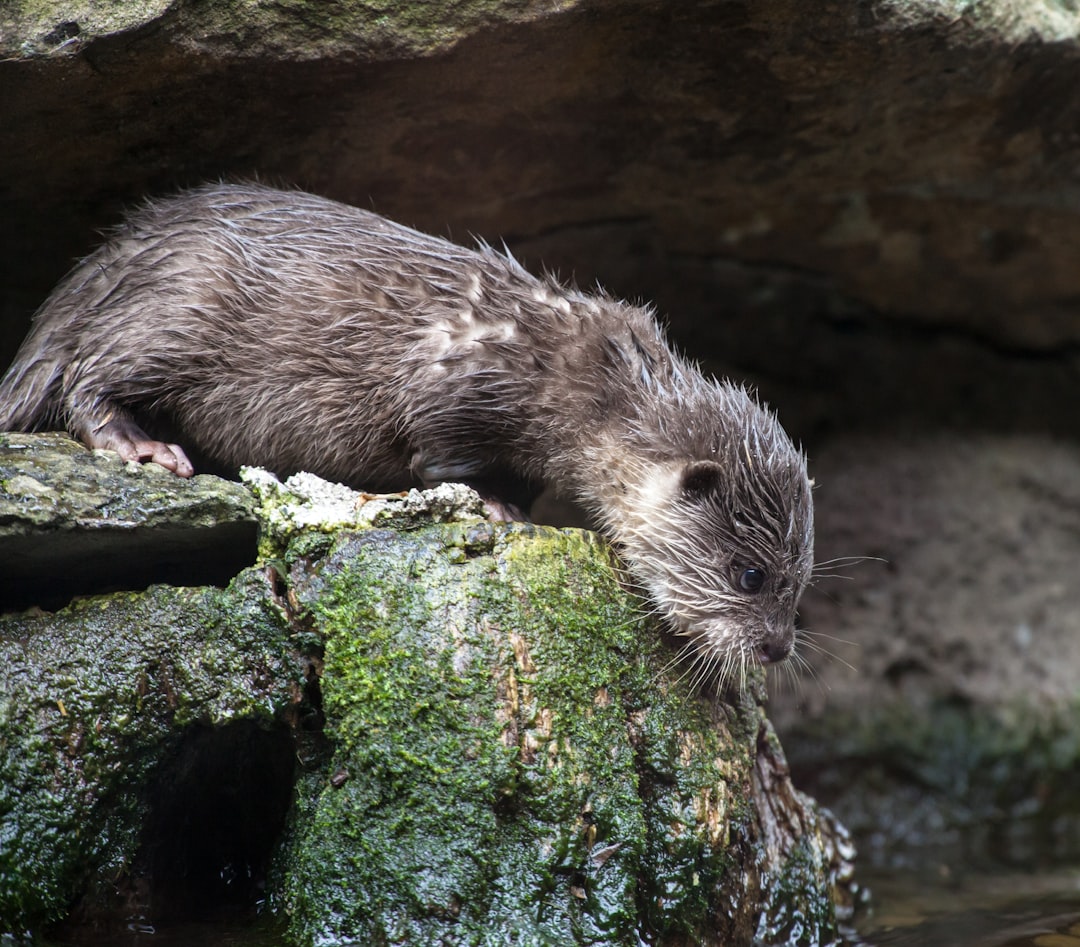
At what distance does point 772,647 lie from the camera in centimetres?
390

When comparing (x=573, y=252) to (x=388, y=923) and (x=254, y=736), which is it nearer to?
(x=254, y=736)

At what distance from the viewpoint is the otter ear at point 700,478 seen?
3.85 meters

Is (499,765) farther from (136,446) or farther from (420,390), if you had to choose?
(136,446)

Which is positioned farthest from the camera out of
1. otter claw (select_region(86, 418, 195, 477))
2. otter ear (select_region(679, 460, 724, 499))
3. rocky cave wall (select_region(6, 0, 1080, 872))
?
rocky cave wall (select_region(6, 0, 1080, 872))

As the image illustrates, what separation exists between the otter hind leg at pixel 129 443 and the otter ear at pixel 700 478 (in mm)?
1751

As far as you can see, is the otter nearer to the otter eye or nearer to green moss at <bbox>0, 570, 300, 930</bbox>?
the otter eye

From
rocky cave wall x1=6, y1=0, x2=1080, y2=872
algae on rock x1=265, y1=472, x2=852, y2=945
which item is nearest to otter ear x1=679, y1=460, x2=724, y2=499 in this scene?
algae on rock x1=265, y1=472, x2=852, y2=945

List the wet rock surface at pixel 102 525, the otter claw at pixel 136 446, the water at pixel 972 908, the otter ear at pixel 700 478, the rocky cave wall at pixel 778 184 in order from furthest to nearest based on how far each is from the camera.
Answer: the water at pixel 972 908, the rocky cave wall at pixel 778 184, the otter claw at pixel 136 446, the otter ear at pixel 700 478, the wet rock surface at pixel 102 525

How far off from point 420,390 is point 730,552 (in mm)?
1255

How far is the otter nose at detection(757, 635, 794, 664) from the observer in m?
3.90

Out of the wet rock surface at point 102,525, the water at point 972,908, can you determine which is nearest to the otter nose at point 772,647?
the water at point 972,908

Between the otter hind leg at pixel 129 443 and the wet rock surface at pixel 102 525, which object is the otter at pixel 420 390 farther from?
the wet rock surface at pixel 102 525

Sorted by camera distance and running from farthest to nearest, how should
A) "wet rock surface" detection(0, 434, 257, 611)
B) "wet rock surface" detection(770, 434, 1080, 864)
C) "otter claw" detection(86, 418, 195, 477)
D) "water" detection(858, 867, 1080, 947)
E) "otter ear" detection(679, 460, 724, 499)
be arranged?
1. "wet rock surface" detection(770, 434, 1080, 864)
2. "water" detection(858, 867, 1080, 947)
3. "otter claw" detection(86, 418, 195, 477)
4. "otter ear" detection(679, 460, 724, 499)
5. "wet rock surface" detection(0, 434, 257, 611)

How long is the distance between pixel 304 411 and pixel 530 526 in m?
1.10
